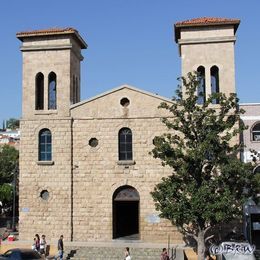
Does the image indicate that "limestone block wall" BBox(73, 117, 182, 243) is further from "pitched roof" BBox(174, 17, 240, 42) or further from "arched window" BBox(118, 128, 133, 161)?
"pitched roof" BBox(174, 17, 240, 42)

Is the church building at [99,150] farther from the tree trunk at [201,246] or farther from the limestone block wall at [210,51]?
the tree trunk at [201,246]

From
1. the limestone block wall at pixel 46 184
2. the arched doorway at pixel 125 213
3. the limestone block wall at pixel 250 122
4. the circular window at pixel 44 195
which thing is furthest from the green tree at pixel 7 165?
the limestone block wall at pixel 250 122

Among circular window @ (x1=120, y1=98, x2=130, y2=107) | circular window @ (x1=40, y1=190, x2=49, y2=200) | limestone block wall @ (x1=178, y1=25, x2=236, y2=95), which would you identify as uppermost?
limestone block wall @ (x1=178, y1=25, x2=236, y2=95)

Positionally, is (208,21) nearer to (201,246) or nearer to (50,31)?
(50,31)

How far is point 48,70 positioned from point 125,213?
36.3 feet

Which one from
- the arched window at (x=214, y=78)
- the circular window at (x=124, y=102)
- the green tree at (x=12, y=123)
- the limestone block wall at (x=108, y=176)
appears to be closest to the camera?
the limestone block wall at (x=108, y=176)

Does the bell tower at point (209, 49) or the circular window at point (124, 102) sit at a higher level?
the bell tower at point (209, 49)

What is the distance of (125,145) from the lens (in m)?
29.3

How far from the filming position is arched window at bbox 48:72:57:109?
101ft

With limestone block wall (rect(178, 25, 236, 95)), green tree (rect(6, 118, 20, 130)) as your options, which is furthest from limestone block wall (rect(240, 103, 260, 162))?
green tree (rect(6, 118, 20, 130))

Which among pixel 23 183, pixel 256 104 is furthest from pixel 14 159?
pixel 256 104

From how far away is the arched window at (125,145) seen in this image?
2925cm

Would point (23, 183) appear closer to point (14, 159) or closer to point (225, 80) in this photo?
point (225, 80)

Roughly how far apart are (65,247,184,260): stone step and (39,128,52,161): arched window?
6.20 metres
